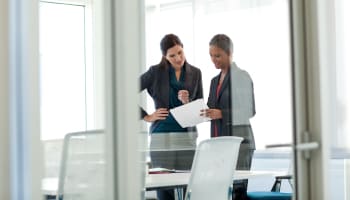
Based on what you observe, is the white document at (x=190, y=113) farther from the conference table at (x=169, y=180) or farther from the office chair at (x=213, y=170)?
the office chair at (x=213, y=170)

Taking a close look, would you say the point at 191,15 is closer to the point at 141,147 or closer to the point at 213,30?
the point at 213,30

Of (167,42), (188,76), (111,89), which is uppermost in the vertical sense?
(167,42)

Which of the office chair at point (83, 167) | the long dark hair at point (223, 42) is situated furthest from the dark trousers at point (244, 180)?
the office chair at point (83, 167)

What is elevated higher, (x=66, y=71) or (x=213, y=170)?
(x=66, y=71)

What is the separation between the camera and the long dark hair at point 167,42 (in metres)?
3.69

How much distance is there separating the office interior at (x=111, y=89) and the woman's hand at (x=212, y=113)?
660 mm

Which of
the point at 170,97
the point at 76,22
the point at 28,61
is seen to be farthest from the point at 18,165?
the point at 170,97

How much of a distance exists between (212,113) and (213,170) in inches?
31.1

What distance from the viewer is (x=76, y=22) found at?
2.33m

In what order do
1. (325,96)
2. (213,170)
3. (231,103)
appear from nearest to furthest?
(325,96)
(213,170)
(231,103)

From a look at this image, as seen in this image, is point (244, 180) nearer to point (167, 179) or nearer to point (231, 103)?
point (231, 103)

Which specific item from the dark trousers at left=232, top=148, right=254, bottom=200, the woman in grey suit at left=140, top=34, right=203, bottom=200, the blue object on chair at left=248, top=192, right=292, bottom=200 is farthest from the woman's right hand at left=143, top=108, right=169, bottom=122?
the blue object on chair at left=248, top=192, right=292, bottom=200

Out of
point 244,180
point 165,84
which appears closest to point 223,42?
point 165,84

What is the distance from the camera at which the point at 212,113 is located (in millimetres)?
3967
